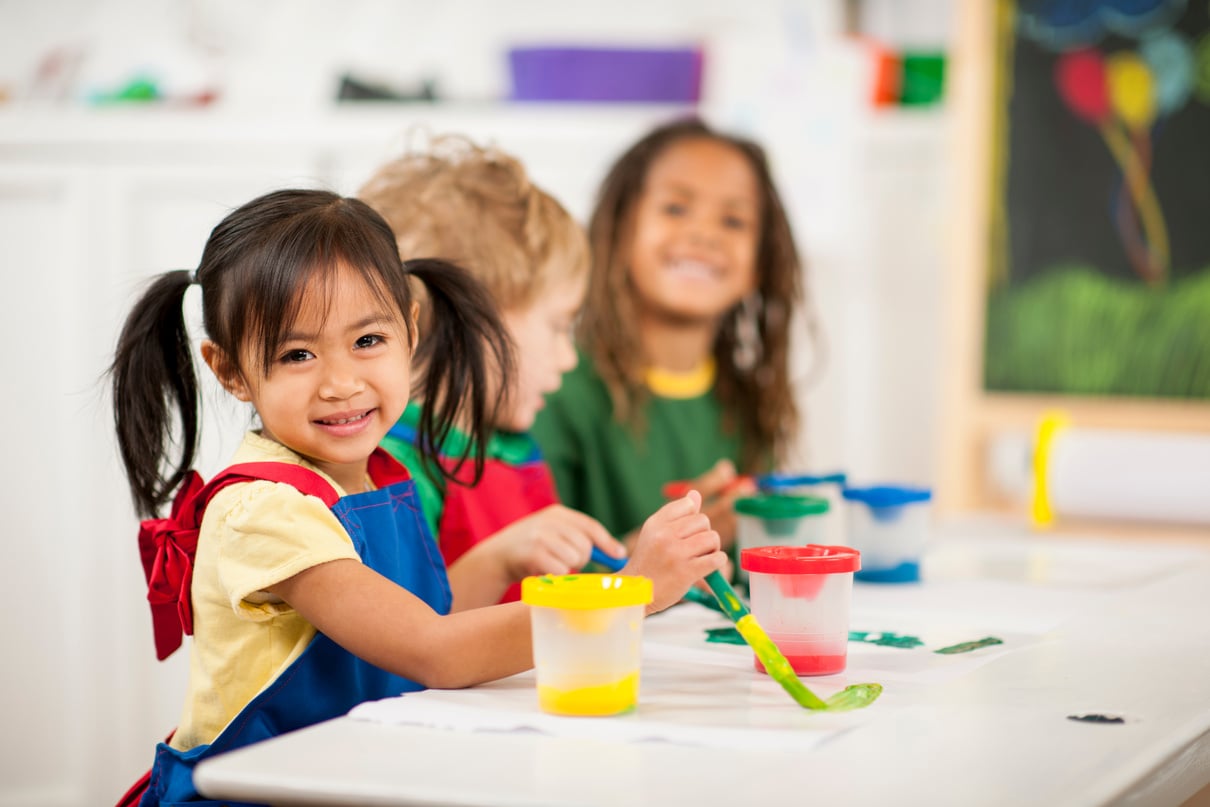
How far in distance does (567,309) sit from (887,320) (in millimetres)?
1411

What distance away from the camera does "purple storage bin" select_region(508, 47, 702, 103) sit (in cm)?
262

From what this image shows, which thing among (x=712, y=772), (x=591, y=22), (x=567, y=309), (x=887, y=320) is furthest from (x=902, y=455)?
(x=712, y=772)

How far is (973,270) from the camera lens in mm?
2496

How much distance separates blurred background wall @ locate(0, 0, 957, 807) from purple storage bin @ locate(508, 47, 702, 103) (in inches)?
1.0

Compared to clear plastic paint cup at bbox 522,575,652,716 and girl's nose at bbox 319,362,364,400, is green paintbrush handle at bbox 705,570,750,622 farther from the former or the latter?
girl's nose at bbox 319,362,364,400

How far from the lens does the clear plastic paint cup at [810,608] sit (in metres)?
0.96

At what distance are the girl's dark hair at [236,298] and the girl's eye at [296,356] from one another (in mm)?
14

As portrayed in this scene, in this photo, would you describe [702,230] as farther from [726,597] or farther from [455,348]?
[726,597]

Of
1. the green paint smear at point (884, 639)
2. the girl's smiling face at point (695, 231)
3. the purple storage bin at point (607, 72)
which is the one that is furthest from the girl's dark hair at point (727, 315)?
the green paint smear at point (884, 639)

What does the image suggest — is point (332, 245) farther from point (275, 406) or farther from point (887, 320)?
point (887, 320)

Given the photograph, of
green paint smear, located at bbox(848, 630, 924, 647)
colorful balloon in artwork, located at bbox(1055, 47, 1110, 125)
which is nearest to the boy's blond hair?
green paint smear, located at bbox(848, 630, 924, 647)

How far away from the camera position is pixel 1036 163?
97.2 inches

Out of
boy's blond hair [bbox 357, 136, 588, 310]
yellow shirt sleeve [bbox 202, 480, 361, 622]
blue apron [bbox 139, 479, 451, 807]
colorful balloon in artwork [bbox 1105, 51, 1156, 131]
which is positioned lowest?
blue apron [bbox 139, 479, 451, 807]

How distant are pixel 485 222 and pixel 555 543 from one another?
1.43 ft
